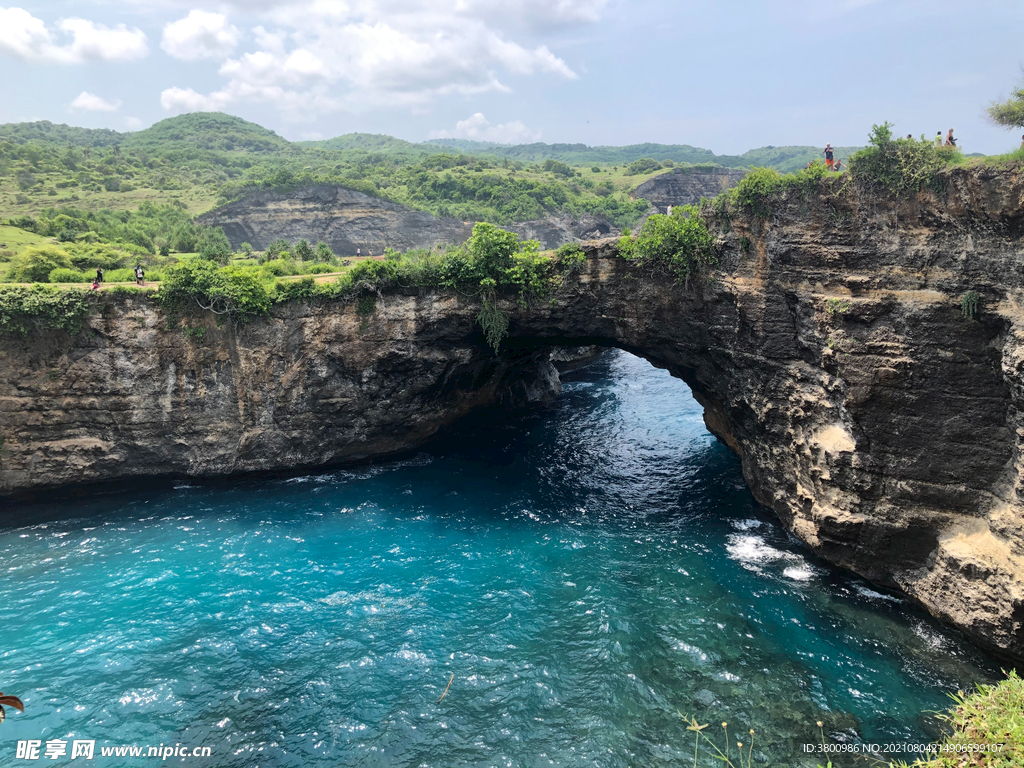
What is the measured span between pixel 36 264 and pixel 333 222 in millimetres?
52724

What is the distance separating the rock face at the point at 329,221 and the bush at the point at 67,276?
160 ft

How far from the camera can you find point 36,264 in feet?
88.8

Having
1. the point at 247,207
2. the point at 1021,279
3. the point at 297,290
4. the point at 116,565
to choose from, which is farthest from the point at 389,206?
the point at 1021,279

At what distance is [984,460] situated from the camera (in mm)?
16000

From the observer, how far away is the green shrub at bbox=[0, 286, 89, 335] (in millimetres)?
23141

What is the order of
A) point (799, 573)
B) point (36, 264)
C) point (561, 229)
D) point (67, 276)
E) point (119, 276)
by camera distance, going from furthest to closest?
point (561, 229), point (119, 276), point (36, 264), point (67, 276), point (799, 573)

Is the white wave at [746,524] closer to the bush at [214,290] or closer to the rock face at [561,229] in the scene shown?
the bush at [214,290]

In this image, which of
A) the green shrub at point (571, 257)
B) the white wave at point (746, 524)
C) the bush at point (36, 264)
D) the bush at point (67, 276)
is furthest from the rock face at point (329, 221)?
the white wave at point (746, 524)

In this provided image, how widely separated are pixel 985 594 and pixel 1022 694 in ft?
13.9

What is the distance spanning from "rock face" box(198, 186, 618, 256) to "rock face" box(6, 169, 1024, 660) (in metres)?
51.7

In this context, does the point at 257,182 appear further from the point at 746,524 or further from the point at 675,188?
the point at 675,188

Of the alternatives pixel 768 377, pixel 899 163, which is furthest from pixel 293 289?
pixel 899 163

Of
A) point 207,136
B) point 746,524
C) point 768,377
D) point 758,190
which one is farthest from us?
point 207,136

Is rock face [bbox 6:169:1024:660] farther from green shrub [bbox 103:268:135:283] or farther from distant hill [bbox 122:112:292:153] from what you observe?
distant hill [bbox 122:112:292:153]
